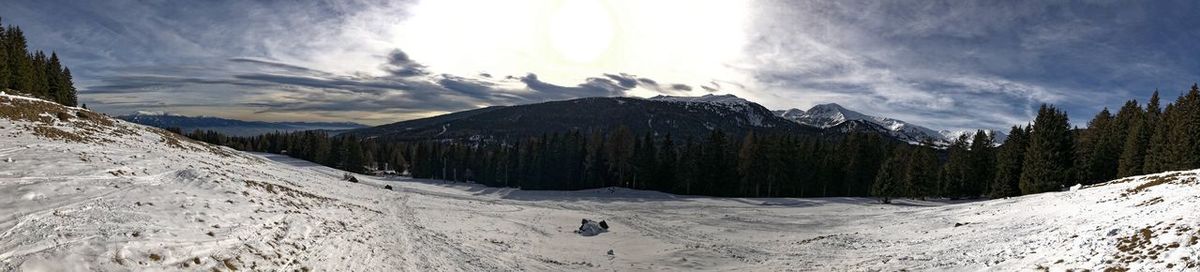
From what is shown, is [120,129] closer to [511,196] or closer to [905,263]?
[511,196]

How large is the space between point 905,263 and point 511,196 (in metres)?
52.6

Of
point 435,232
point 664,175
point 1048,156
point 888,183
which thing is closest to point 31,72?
point 435,232

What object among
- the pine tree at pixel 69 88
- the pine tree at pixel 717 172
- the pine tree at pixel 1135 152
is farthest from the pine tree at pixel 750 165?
the pine tree at pixel 69 88

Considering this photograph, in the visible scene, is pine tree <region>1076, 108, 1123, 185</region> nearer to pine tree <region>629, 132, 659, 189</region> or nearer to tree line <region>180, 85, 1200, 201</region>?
tree line <region>180, 85, 1200, 201</region>

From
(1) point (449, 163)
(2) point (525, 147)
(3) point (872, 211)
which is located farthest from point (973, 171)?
(1) point (449, 163)

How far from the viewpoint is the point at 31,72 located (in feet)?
223

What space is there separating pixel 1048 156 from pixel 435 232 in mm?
60626

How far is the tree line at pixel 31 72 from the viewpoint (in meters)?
61.8

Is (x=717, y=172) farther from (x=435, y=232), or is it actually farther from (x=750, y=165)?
(x=435, y=232)

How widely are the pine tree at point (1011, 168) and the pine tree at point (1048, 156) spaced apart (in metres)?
3.06

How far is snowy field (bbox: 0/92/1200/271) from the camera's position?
42.0 ft

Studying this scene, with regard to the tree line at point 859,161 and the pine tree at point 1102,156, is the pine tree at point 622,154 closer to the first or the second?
the tree line at point 859,161

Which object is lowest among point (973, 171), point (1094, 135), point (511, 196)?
point (511, 196)

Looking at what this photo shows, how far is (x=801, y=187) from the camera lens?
2955 inches
